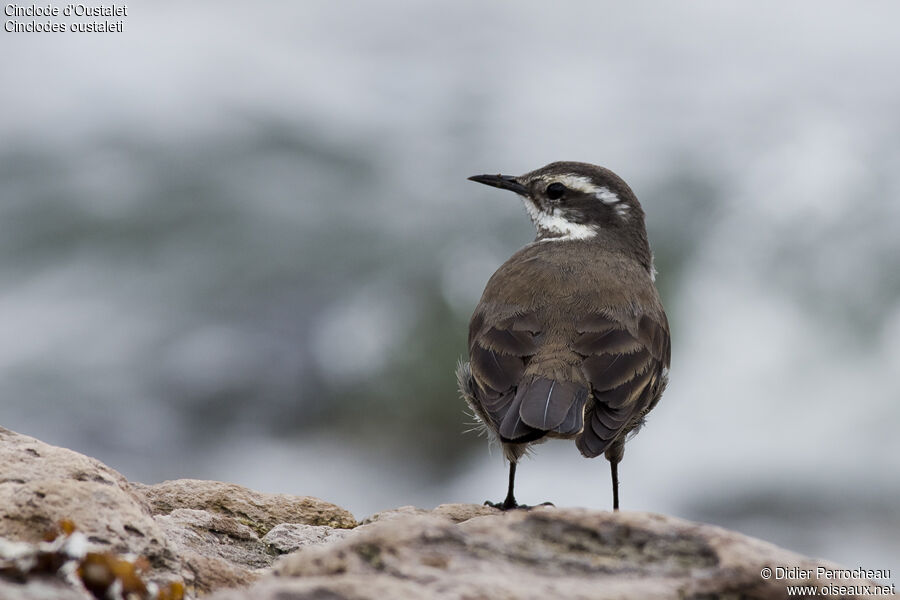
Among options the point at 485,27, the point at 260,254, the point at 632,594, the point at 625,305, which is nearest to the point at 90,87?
the point at 260,254

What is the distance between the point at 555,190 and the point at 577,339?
6.97 ft

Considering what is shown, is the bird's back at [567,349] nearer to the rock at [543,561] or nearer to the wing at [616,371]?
the wing at [616,371]

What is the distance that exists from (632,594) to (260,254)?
15.5 m

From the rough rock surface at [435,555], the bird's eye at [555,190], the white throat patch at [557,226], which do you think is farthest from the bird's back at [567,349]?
the rough rock surface at [435,555]

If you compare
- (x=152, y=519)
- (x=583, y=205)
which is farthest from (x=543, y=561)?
(x=583, y=205)

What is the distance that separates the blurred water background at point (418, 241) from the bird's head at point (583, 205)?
6.17m

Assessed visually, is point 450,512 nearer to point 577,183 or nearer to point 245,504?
point 245,504

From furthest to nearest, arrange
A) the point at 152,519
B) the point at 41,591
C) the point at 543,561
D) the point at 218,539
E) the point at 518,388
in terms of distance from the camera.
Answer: the point at 518,388 < the point at 218,539 < the point at 152,519 < the point at 543,561 < the point at 41,591

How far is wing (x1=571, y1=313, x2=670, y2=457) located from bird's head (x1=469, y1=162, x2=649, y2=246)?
131 cm

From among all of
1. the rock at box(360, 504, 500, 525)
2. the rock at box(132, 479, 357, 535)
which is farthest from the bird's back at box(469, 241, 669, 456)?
the rock at box(132, 479, 357, 535)

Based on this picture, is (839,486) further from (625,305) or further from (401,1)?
(401,1)

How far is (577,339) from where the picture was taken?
7238 mm

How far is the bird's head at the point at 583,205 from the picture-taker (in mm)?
8898

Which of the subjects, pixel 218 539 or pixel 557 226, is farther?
pixel 557 226
